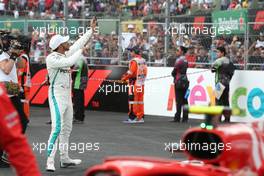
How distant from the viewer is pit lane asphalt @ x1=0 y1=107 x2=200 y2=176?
11.8 metres

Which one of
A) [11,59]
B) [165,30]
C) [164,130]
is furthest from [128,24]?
[11,59]

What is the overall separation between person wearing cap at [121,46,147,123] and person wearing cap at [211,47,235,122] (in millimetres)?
1728

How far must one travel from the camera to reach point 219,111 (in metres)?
5.82

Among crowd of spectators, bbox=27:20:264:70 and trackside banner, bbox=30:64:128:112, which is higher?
crowd of spectators, bbox=27:20:264:70

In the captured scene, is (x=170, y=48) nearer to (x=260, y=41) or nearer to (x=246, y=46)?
(x=246, y=46)

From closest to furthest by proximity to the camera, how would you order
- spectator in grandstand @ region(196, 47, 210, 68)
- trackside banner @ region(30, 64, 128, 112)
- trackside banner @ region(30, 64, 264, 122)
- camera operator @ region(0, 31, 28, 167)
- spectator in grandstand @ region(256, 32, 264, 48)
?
1. camera operator @ region(0, 31, 28, 167)
2. trackside banner @ region(30, 64, 264, 122)
3. spectator in grandstand @ region(256, 32, 264, 48)
4. spectator in grandstand @ region(196, 47, 210, 68)
5. trackside banner @ region(30, 64, 128, 112)

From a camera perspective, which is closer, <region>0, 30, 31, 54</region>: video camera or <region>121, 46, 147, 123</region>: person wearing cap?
<region>0, 30, 31, 54</region>: video camera

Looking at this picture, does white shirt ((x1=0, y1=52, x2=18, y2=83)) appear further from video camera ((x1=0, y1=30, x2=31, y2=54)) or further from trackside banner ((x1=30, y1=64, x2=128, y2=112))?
trackside banner ((x1=30, y1=64, x2=128, y2=112))

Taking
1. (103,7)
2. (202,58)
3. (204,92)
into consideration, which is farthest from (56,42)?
(103,7)

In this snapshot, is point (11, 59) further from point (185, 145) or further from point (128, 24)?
point (128, 24)

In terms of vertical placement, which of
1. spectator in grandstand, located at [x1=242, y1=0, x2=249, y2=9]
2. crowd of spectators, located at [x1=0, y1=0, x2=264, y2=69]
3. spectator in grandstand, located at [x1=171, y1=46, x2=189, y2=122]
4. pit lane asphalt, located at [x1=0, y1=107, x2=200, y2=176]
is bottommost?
pit lane asphalt, located at [x1=0, y1=107, x2=200, y2=176]

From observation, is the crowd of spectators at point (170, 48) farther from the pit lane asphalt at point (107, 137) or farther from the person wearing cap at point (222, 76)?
the pit lane asphalt at point (107, 137)

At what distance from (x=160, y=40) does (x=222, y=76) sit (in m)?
3.19

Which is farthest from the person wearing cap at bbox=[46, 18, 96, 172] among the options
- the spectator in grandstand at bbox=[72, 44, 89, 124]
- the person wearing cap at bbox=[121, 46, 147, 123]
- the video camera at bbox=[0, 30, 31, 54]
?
the person wearing cap at bbox=[121, 46, 147, 123]
